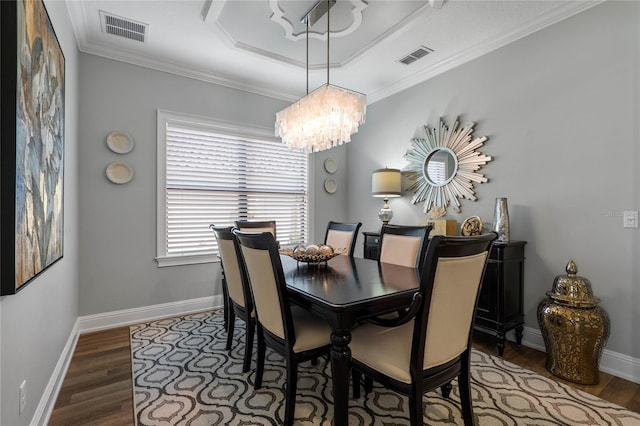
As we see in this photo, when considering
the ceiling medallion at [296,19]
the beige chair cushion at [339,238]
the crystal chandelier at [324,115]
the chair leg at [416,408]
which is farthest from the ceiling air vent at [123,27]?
the chair leg at [416,408]

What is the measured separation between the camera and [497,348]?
8.59 feet

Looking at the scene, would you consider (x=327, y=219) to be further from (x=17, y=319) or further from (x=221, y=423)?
(x=17, y=319)

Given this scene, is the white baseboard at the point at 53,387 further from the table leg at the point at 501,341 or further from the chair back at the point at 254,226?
the table leg at the point at 501,341

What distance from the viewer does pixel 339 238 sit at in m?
3.09

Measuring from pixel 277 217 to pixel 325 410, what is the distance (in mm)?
2744

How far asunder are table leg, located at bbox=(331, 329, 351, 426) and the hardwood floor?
1.20m

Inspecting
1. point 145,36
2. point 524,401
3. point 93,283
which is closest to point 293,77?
point 145,36

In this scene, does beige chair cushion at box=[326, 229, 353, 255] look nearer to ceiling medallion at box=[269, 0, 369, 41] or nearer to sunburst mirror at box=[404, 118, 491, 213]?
sunburst mirror at box=[404, 118, 491, 213]

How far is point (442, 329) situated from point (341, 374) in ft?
1.66

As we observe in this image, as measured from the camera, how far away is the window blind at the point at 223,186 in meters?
3.51

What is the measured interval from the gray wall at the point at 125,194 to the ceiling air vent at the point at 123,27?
0.38 metres

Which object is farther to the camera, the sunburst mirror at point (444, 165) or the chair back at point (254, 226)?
the chair back at point (254, 226)

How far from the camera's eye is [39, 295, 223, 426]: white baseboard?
1752 millimetres

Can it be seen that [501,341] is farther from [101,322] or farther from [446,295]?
[101,322]
